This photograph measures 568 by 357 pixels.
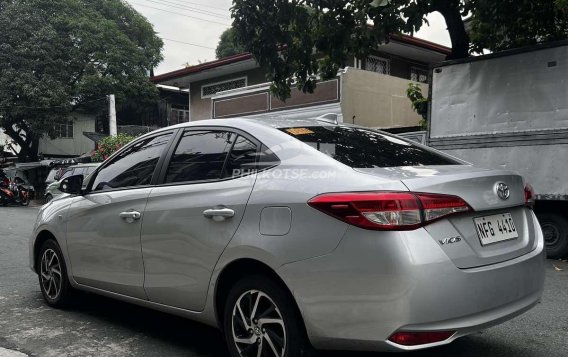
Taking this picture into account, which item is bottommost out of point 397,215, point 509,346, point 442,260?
point 509,346

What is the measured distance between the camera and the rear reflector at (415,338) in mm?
2412

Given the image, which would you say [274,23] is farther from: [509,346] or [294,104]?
[294,104]

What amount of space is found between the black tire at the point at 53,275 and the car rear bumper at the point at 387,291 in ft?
8.66

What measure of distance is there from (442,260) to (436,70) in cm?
644

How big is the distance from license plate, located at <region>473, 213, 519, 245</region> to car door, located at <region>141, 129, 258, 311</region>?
124cm

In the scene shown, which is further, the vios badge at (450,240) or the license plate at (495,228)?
the license plate at (495,228)

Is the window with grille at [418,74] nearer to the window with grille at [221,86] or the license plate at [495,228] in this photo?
the window with grille at [221,86]

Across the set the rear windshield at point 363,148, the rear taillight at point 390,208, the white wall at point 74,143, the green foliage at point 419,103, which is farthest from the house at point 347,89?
the white wall at point 74,143

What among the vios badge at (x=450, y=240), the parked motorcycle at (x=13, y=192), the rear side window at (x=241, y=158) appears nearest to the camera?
the vios badge at (x=450, y=240)

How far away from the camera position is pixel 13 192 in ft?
69.1

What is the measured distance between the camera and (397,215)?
96.6 inches

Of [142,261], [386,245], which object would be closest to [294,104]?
[142,261]

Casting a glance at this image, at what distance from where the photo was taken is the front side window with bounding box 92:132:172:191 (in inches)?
149

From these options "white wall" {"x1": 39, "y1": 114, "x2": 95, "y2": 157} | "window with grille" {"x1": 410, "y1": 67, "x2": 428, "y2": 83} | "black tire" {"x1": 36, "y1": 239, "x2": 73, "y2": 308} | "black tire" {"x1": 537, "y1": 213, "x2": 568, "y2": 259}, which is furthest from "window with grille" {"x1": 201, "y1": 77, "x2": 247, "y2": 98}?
"black tire" {"x1": 36, "y1": 239, "x2": 73, "y2": 308}
